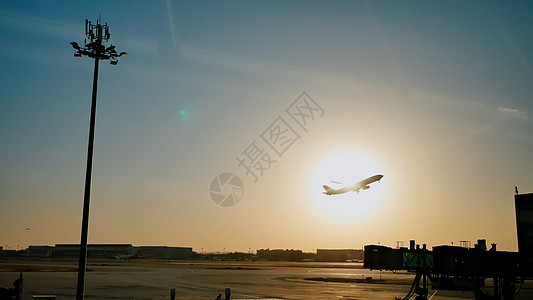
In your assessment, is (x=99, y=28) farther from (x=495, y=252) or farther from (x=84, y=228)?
(x=495, y=252)

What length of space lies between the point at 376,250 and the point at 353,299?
553cm

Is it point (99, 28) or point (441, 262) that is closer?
point (99, 28)

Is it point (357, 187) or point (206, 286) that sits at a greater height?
point (357, 187)

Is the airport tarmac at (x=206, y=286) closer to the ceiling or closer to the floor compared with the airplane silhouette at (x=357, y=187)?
closer to the floor

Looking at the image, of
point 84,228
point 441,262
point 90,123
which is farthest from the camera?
point 441,262

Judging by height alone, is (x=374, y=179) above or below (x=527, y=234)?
above

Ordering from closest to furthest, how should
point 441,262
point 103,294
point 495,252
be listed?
point 495,252 → point 441,262 → point 103,294

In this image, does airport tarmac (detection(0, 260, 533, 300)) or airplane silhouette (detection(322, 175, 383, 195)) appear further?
airplane silhouette (detection(322, 175, 383, 195))

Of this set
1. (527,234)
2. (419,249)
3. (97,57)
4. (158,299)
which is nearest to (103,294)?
(158,299)

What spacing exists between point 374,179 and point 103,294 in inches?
1260

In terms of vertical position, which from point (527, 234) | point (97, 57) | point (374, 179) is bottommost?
point (527, 234)

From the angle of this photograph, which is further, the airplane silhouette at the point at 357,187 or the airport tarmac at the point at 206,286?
the airplane silhouette at the point at 357,187

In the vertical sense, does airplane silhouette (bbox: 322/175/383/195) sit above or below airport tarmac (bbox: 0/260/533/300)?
above

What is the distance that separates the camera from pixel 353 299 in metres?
41.6
